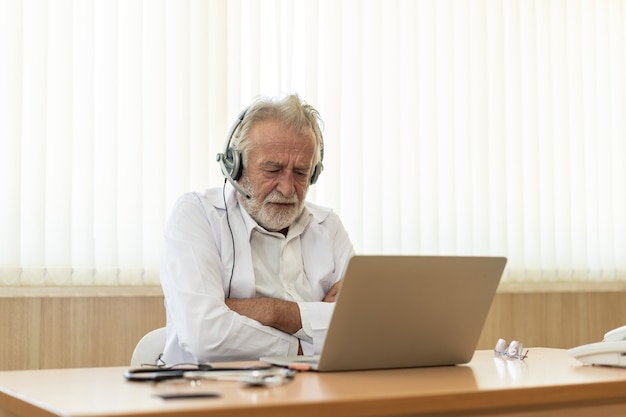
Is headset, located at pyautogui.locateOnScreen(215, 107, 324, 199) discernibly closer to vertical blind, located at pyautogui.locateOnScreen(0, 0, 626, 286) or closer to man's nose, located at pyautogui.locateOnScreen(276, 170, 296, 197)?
man's nose, located at pyautogui.locateOnScreen(276, 170, 296, 197)

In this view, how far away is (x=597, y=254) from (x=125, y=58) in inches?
92.2

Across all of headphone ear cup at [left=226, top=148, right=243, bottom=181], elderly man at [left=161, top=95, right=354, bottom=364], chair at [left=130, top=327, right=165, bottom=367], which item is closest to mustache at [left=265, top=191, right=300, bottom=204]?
elderly man at [left=161, top=95, right=354, bottom=364]

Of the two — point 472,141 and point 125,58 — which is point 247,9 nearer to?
point 125,58

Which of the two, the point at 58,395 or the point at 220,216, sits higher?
the point at 220,216

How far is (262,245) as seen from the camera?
2.33m

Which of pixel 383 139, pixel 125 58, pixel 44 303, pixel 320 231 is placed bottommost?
pixel 44 303

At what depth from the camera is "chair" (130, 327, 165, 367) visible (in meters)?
2.10

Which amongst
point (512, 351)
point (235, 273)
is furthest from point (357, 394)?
point (235, 273)

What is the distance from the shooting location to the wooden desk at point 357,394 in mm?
1068

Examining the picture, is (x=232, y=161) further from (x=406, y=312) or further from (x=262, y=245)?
(x=406, y=312)

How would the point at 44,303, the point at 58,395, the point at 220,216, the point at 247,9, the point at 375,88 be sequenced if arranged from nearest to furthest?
1. the point at 58,395
2. the point at 220,216
3. the point at 44,303
4. the point at 247,9
5. the point at 375,88

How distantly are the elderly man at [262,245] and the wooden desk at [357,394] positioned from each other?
1.67 feet

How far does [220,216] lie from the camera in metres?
2.26

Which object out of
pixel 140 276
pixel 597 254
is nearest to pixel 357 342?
pixel 140 276
